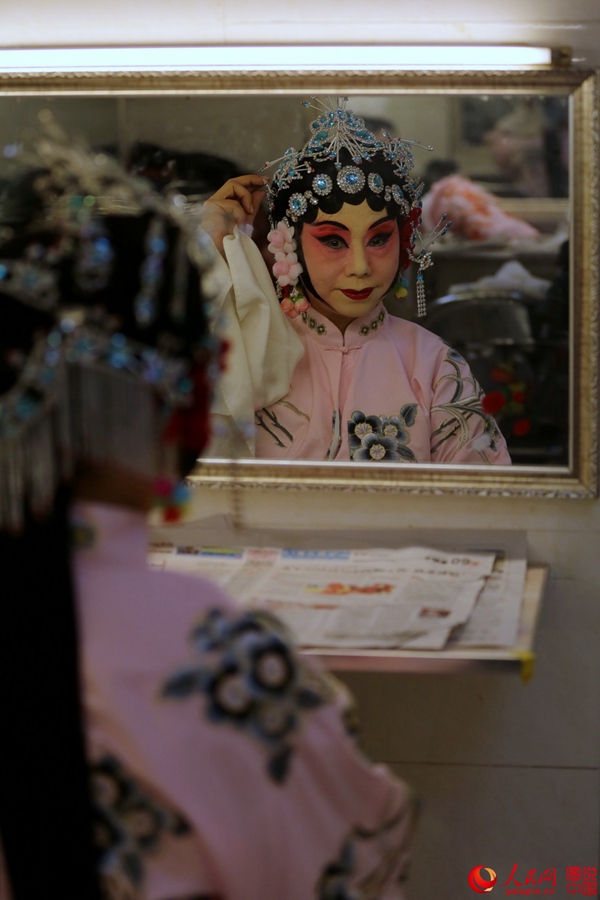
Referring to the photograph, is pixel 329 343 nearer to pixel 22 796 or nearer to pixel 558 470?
pixel 558 470

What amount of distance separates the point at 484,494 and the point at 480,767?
476 millimetres

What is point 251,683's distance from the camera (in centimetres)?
86

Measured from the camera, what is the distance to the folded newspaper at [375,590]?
1292mm

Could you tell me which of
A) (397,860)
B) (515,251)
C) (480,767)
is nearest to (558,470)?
(515,251)

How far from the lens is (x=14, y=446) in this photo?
85 cm

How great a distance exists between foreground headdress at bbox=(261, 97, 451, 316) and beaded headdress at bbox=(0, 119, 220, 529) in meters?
0.74

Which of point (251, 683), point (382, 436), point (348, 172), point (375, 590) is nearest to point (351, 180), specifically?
point (348, 172)

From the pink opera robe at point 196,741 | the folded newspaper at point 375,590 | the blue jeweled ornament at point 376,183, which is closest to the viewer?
the pink opera robe at point 196,741

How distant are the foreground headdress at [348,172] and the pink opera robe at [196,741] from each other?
2.91 feet

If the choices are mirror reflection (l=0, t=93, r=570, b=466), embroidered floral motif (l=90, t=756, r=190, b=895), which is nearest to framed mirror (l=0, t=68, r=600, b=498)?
mirror reflection (l=0, t=93, r=570, b=466)

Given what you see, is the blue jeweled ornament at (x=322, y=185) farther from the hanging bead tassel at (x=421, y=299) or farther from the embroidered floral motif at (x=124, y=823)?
the embroidered floral motif at (x=124, y=823)

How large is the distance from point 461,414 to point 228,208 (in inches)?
19.3

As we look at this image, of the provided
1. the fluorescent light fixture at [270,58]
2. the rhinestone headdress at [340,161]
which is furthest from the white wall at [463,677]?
the rhinestone headdress at [340,161]

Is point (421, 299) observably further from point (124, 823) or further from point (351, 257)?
point (124, 823)
